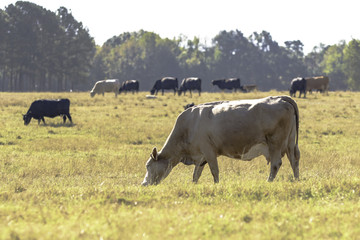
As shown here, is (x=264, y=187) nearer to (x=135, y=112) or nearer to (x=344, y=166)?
(x=344, y=166)

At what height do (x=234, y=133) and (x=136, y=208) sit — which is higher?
(x=234, y=133)

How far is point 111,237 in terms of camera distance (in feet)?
16.6

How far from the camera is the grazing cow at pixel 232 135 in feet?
30.1

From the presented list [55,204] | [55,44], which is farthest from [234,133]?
[55,44]

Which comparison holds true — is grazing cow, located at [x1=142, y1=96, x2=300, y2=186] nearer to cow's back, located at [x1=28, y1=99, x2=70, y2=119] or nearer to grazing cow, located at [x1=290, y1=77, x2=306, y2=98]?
cow's back, located at [x1=28, y1=99, x2=70, y2=119]

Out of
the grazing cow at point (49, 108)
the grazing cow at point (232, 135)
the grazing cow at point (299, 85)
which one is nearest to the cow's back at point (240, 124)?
the grazing cow at point (232, 135)

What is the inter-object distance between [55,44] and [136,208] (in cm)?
7224

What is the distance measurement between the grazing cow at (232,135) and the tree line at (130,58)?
66254mm

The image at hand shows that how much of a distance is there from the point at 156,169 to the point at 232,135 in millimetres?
1832

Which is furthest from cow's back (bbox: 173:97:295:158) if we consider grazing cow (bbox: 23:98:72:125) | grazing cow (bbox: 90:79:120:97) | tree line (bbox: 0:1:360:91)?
tree line (bbox: 0:1:360:91)

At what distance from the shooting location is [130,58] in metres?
111

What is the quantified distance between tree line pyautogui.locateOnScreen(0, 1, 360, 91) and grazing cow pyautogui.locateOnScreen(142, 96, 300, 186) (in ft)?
217

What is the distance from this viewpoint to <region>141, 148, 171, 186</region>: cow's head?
9.77 metres

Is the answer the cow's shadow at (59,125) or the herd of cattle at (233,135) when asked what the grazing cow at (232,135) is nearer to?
the herd of cattle at (233,135)
